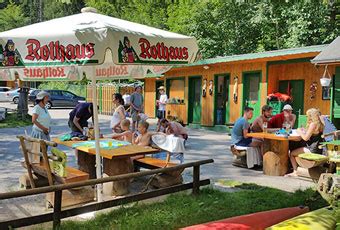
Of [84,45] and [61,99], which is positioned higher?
[84,45]

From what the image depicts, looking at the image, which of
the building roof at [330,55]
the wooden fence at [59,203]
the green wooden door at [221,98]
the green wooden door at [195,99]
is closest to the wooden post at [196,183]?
the wooden fence at [59,203]

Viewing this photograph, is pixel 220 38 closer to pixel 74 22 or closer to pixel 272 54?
pixel 272 54

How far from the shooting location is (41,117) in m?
6.97

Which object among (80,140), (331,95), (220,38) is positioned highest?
(220,38)

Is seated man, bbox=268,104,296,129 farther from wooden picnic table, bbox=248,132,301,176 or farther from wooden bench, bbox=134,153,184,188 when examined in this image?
wooden bench, bbox=134,153,184,188

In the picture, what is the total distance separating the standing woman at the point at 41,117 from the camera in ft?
22.6

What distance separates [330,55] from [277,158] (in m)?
3.92

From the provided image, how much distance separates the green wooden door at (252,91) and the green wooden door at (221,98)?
1.29m

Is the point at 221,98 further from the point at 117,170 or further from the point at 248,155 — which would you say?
the point at 117,170

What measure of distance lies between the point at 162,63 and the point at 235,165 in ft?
15.5

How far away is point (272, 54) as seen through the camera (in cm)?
1285

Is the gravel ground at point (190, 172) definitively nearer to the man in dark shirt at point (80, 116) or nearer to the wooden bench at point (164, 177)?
the wooden bench at point (164, 177)

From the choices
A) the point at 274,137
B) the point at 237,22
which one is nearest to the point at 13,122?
the point at 274,137

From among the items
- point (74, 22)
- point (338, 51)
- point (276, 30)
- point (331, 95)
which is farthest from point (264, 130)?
point (276, 30)
